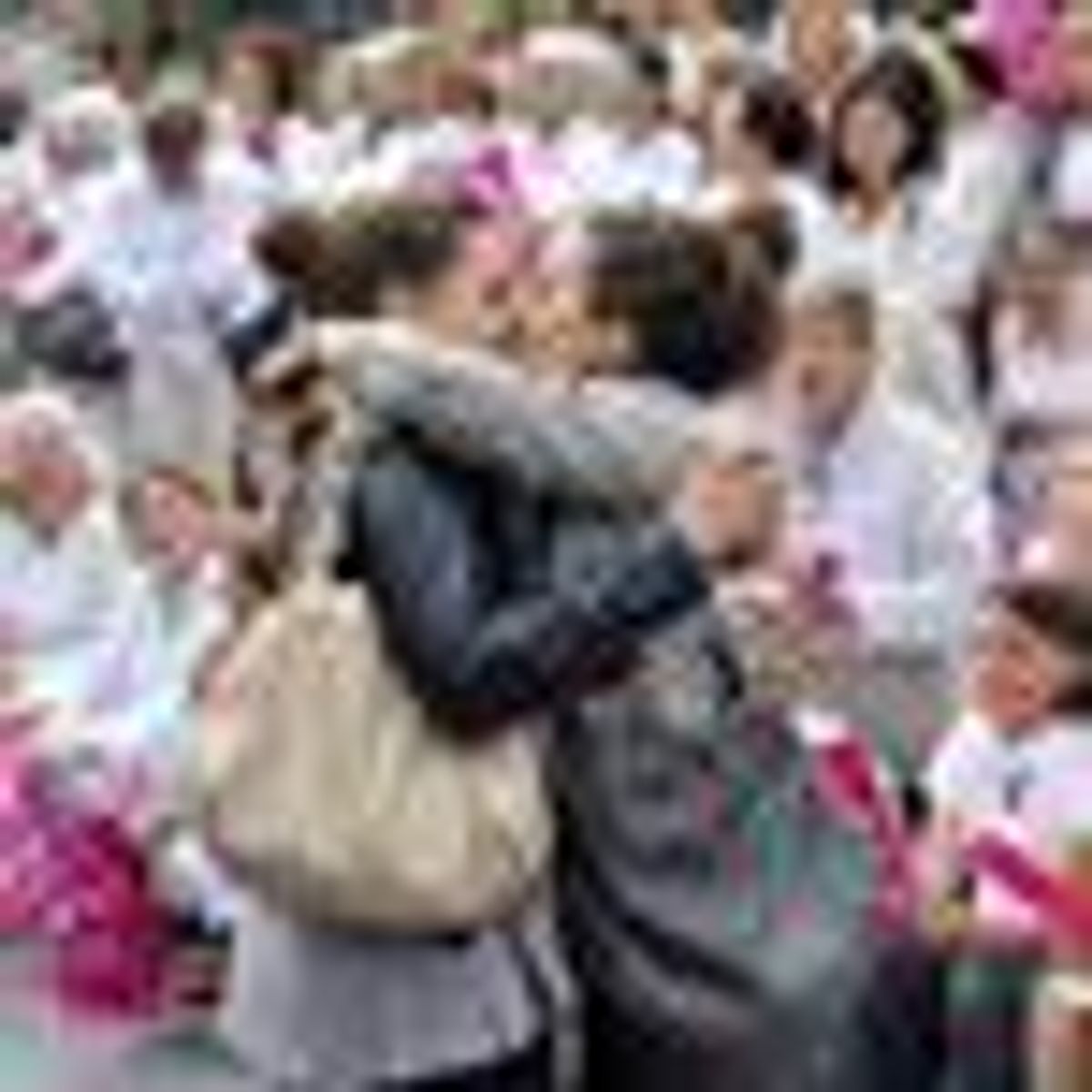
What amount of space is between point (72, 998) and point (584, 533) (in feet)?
11.4

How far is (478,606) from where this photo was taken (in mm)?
5359

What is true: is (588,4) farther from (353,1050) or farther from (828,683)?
(353,1050)

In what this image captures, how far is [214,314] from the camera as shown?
13320 mm

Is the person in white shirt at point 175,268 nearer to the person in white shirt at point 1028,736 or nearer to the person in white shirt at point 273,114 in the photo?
the person in white shirt at point 273,114

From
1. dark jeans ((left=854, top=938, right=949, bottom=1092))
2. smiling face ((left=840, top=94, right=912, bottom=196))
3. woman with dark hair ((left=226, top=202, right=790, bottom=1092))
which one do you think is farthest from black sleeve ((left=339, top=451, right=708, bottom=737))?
smiling face ((left=840, top=94, right=912, bottom=196))

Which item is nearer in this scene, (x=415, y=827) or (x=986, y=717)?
(x=415, y=827)

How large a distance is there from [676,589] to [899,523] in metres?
2.94

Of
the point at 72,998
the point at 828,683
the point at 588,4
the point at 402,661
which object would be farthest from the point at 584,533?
the point at 588,4

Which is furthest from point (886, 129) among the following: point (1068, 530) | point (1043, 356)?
point (1068, 530)

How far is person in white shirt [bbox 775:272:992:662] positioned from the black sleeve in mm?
2618

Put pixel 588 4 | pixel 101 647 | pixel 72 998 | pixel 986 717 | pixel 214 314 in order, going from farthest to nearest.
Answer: pixel 588 4, pixel 214 314, pixel 101 647, pixel 72 998, pixel 986 717

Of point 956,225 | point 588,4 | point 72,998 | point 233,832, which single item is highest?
point 233,832

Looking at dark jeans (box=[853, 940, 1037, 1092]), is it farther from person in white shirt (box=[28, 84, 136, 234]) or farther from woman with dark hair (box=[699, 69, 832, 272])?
person in white shirt (box=[28, 84, 136, 234])

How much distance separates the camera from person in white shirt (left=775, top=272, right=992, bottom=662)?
26.4 feet
